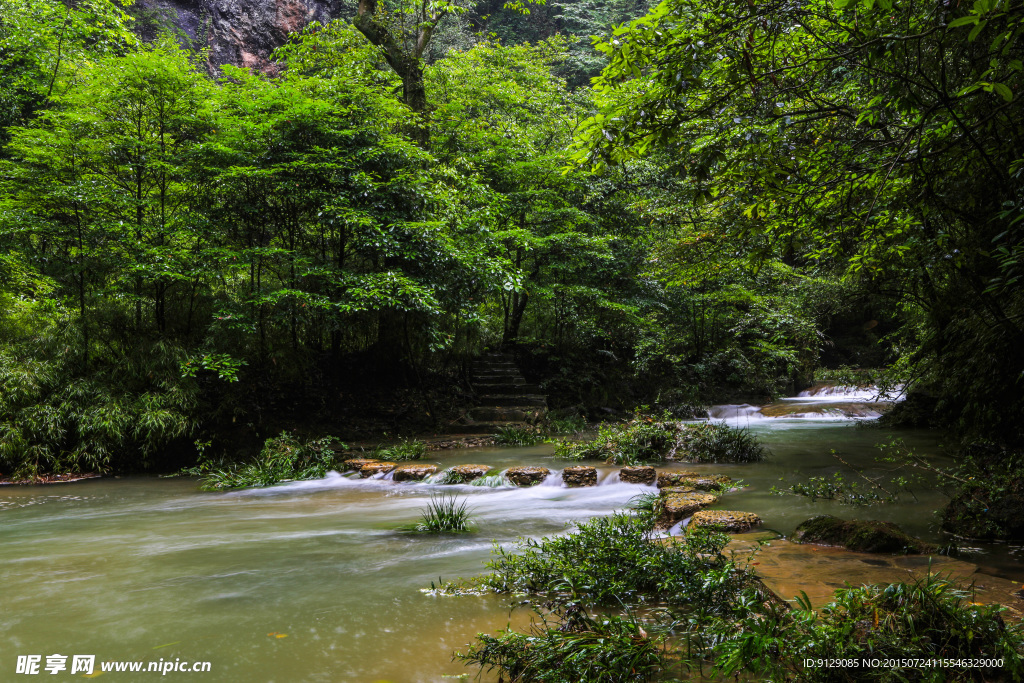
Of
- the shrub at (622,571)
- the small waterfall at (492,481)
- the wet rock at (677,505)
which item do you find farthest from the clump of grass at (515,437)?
the shrub at (622,571)

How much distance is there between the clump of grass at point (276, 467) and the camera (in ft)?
29.4

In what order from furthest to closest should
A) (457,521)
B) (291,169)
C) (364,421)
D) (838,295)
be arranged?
(364,421), (838,295), (291,169), (457,521)

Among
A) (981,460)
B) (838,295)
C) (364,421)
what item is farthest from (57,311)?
(838,295)

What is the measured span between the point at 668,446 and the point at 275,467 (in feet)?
22.7

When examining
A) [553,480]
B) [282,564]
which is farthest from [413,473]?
[282,564]

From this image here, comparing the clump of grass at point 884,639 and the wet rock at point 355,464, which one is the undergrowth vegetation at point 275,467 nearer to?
the wet rock at point 355,464

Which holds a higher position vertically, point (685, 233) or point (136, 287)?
point (685, 233)

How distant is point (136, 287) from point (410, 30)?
1113 cm

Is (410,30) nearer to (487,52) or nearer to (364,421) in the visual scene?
(487,52)

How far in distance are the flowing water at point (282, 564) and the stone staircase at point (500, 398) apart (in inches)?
187

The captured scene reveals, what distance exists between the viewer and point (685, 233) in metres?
10.5

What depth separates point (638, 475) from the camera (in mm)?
7793

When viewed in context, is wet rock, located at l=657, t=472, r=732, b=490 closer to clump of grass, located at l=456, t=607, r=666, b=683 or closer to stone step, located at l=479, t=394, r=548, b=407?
clump of grass, located at l=456, t=607, r=666, b=683

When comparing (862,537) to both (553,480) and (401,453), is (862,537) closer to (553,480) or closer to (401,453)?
(553,480)
